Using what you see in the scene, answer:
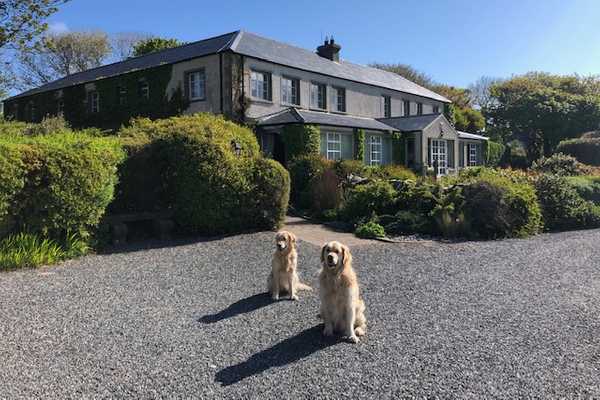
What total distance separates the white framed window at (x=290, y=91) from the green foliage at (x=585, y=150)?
2300 cm

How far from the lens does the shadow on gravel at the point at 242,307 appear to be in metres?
5.64

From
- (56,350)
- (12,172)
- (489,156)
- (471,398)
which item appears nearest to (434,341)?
(471,398)

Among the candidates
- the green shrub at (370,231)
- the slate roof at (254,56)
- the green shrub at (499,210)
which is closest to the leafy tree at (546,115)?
the slate roof at (254,56)

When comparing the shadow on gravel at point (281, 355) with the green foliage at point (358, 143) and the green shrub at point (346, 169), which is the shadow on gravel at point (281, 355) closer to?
the green shrub at point (346, 169)

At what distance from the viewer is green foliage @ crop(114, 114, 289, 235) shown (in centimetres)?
1100

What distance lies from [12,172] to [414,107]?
3176cm

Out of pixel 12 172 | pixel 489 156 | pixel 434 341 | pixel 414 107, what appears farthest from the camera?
pixel 489 156

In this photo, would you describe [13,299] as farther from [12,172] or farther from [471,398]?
[471,398]

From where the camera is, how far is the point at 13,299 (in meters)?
6.22

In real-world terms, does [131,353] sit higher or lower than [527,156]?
lower

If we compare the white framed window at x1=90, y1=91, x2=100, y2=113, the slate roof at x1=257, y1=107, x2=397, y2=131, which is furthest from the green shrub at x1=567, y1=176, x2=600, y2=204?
the white framed window at x1=90, y1=91, x2=100, y2=113

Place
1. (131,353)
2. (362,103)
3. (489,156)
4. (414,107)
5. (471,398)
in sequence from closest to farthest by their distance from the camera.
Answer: (471,398) < (131,353) < (362,103) < (414,107) < (489,156)

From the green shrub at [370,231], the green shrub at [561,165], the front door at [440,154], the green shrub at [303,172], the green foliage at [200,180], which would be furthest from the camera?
the front door at [440,154]

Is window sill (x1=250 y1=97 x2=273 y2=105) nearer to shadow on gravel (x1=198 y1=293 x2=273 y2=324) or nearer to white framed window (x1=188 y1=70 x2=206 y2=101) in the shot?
white framed window (x1=188 y1=70 x2=206 y2=101)
